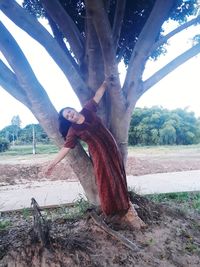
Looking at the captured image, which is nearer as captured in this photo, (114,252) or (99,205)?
(114,252)

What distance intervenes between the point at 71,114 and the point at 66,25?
1.23 metres

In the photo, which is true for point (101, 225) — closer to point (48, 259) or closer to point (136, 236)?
point (136, 236)

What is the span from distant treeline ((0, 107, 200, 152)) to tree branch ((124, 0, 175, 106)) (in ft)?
53.3

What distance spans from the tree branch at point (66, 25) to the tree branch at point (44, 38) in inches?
11.5

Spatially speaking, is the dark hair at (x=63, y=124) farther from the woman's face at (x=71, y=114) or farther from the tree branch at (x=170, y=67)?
the tree branch at (x=170, y=67)

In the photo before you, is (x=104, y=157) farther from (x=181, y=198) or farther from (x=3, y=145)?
(x=3, y=145)

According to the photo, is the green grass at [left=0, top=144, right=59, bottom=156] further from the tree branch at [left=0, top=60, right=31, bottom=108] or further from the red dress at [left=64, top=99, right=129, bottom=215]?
the red dress at [left=64, top=99, right=129, bottom=215]

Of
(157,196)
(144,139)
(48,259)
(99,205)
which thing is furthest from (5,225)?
(144,139)

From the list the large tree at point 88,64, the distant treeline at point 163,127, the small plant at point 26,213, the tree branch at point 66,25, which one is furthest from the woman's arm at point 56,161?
the distant treeline at point 163,127

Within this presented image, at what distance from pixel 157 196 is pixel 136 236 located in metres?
2.81

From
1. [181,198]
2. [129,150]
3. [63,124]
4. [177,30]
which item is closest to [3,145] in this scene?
[129,150]

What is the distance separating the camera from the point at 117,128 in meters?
3.89

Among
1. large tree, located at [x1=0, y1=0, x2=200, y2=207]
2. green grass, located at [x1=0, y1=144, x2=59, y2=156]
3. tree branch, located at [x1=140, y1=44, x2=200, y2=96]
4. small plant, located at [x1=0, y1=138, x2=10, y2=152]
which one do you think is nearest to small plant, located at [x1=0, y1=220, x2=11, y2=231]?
large tree, located at [x1=0, y1=0, x2=200, y2=207]

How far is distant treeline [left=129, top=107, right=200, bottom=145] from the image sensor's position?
21.5 metres
